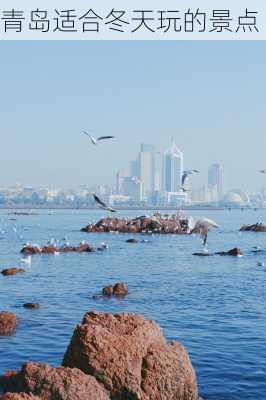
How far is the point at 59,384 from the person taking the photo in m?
13.5

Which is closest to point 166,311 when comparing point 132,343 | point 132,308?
point 132,308

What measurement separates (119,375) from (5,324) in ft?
30.2

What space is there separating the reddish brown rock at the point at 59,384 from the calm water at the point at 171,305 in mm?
3918

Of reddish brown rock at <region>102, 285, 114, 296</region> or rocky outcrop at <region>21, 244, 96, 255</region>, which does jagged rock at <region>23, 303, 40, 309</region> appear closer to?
reddish brown rock at <region>102, 285, 114, 296</region>

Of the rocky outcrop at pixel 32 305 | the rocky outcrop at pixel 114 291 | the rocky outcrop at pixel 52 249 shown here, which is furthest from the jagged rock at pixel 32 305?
the rocky outcrop at pixel 52 249

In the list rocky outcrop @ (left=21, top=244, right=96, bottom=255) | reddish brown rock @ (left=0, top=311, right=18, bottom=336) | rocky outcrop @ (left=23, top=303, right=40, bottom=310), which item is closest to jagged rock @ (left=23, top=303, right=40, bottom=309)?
rocky outcrop @ (left=23, top=303, right=40, bottom=310)

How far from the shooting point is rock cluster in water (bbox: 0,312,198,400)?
1403 centimetres

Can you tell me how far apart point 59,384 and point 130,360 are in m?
2.06

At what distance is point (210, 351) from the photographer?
20.9 meters

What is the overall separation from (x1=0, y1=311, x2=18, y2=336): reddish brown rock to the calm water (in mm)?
361

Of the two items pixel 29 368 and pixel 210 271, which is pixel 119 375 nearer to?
pixel 29 368

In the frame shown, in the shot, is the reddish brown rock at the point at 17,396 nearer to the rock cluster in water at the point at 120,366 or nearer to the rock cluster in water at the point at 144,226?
the rock cluster in water at the point at 120,366

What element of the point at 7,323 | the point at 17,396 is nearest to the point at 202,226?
the point at 7,323

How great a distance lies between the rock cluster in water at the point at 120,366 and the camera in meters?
14.0
